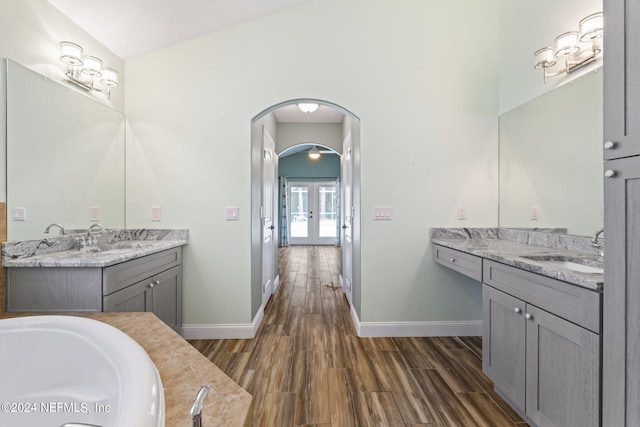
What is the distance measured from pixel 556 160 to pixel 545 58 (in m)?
0.75

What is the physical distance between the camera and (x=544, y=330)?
144 centimetres

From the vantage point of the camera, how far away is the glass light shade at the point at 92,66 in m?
2.19

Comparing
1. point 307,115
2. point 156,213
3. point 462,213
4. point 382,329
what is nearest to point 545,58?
point 462,213

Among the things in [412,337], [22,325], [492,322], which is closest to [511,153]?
[492,322]

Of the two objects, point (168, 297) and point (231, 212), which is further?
point (231, 212)

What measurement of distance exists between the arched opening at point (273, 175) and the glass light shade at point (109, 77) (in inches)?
42.6

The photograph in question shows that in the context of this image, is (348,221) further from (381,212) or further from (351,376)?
(351,376)

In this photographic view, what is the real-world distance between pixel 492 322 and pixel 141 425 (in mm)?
1897

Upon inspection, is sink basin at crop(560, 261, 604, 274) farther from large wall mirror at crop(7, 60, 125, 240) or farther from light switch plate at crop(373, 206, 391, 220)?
large wall mirror at crop(7, 60, 125, 240)

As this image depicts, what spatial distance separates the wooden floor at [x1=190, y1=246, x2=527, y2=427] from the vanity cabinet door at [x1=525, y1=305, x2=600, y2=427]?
30 centimetres

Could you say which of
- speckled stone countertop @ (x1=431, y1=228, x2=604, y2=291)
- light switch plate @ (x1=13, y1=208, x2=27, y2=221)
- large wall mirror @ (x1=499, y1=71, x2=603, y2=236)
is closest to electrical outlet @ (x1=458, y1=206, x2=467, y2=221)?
speckled stone countertop @ (x1=431, y1=228, x2=604, y2=291)

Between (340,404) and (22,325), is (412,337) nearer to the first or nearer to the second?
(340,404)

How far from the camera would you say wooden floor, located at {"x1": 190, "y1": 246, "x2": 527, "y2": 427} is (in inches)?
65.7

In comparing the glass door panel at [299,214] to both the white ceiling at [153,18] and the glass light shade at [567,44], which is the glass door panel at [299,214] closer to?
the white ceiling at [153,18]
